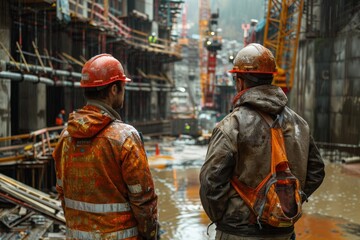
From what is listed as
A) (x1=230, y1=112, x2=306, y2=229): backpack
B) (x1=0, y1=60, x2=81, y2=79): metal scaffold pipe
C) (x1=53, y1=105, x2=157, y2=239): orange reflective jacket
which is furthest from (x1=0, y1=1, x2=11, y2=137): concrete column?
(x1=230, y1=112, x2=306, y2=229): backpack

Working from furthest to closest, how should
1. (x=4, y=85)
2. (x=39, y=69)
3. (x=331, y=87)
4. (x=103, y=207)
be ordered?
(x=331, y=87)
(x=39, y=69)
(x=4, y=85)
(x=103, y=207)

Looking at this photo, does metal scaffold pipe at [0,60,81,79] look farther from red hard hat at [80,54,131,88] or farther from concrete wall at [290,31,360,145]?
red hard hat at [80,54,131,88]

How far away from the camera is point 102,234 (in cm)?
294

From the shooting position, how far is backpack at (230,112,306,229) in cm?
282

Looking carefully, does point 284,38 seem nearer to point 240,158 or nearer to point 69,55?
point 69,55

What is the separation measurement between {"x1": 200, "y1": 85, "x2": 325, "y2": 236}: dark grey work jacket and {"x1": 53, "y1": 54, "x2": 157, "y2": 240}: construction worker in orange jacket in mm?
432

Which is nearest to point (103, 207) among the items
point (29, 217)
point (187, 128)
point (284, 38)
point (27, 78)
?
point (29, 217)

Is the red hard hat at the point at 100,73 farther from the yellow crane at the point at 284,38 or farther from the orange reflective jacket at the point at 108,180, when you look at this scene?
the yellow crane at the point at 284,38

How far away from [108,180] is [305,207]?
9254mm

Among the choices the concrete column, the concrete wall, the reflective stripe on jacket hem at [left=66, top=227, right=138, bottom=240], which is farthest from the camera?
the concrete wall

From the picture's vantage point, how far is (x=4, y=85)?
15.5 m

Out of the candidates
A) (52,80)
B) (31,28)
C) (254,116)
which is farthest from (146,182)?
(31,28)

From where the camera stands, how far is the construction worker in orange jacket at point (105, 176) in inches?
115

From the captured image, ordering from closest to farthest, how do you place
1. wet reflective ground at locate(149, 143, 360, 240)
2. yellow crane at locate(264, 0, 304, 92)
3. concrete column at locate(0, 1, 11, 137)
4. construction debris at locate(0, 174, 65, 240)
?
1. construction debris at locate(0, 174, 65, 240)
2. wet reflective ground at locate(149, 143, 360, 240)
3. concrete column at locate(0, 1, 11, 137)
4. yellow crane at locate(264, 0, 304, 92)
